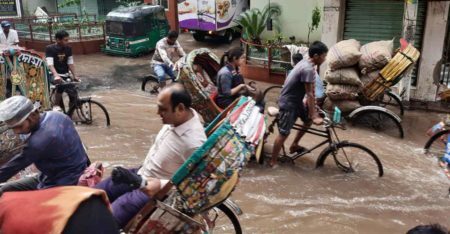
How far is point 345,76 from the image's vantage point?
26.6 ft

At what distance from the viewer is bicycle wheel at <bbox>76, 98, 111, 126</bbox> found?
27.3 ft

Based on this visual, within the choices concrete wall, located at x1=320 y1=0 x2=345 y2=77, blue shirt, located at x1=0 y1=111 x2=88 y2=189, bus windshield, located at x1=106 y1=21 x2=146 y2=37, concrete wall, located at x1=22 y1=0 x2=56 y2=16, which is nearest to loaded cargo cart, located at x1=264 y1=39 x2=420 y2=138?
concrete wall, located at x1=320 y1=0 x2=345 y2=77

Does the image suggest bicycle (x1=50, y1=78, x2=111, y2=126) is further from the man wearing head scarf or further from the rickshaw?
Result: the rickshaw

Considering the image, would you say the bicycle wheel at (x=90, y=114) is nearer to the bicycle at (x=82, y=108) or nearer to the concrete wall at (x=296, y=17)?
the bicycle at (x=82, y=108)

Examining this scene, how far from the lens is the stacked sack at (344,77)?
8.05m

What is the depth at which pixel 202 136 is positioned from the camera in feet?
11.4

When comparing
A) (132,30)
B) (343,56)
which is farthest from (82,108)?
(132,30)

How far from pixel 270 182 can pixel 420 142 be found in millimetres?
3208

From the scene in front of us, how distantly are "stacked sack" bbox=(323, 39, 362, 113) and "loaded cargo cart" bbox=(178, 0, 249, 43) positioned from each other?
29.0ft

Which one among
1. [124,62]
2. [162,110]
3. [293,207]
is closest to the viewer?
[162,110]

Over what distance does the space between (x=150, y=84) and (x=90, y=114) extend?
121 inches

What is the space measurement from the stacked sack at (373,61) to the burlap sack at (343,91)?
0.74 ft

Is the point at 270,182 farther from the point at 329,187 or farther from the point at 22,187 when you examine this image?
the point at 22,187

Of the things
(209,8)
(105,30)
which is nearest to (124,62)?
(105,30)
